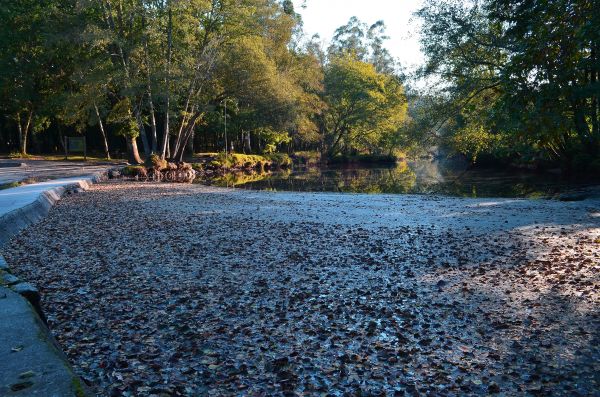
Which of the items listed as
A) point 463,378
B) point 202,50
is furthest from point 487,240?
point 202,50

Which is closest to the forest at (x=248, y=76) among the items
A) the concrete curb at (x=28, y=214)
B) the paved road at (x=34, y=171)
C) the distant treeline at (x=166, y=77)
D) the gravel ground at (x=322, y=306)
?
the distant treeline at (x=166, y=77)

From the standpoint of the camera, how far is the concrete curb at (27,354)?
8.30 ft

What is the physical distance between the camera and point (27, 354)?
296cm

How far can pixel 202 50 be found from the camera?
35781 millimetres

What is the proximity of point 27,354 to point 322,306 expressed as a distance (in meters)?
3.48

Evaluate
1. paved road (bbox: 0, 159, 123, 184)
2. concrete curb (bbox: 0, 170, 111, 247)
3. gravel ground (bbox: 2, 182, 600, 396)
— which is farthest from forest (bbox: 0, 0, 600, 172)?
concrete curb (bbox: 0, 170, 111, 247)

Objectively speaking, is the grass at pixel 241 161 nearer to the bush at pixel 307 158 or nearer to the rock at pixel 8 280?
the bush at pixel 307 158

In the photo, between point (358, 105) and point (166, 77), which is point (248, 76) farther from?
point (358, 105)

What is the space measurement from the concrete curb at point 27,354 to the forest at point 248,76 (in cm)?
595

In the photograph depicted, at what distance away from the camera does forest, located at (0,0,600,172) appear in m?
6.16

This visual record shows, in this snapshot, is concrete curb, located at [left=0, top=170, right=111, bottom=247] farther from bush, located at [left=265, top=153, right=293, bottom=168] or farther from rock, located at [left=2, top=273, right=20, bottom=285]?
bush, located at [left=265, top=153, right=293, bottom=168]

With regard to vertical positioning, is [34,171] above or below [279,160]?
below

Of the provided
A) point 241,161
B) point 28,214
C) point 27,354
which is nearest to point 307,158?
point 241,161

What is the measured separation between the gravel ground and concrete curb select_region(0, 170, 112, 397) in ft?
2.21
